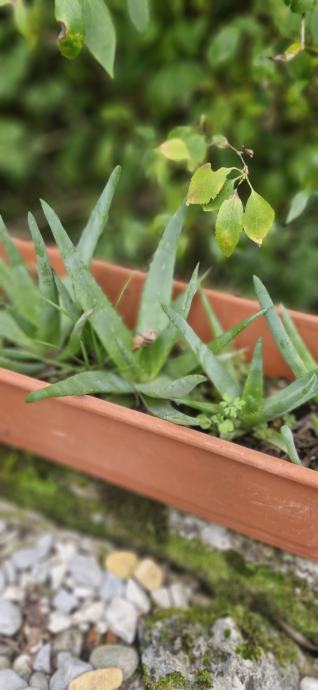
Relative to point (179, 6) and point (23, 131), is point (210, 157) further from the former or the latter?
point (23, 131)

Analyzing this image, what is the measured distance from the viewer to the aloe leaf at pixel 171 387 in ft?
3.53

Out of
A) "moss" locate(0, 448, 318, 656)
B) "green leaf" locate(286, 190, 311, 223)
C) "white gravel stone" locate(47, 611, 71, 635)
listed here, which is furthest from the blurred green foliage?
"white gravel stone" locate(47, 611, 71, 635)

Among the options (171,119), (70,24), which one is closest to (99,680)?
(70,24)

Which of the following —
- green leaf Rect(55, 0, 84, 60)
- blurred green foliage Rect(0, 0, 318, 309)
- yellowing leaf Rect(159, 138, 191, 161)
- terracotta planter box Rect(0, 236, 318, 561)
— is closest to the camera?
green leaf Rect(55, 0, 84, 60)

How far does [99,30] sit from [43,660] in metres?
1.11

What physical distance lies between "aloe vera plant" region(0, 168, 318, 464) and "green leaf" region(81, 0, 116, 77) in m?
0.19

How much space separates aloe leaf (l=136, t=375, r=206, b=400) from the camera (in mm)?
1075

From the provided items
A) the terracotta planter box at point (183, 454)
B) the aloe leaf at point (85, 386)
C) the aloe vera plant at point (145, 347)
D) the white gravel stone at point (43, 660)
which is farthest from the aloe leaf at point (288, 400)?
the white gravel stone at point (43, 660)

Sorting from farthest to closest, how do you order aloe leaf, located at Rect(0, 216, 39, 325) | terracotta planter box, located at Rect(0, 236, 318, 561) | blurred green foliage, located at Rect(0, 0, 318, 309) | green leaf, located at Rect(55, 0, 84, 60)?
blurred green foliage, located at Rect(0, 0, 318, 309), aloe leaf, located at Rect(0, 216, 39, 325), terracotta planter box, located at Rect(0, 236, 318, 561), green leaf, located at Rect(55, 0, 84, 60)

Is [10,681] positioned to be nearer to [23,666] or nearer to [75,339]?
→ [23,666]

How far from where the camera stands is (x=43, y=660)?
1.23 m

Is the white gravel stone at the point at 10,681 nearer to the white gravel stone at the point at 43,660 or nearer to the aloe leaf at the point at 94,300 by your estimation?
the white gravel stone at the point at 43,660

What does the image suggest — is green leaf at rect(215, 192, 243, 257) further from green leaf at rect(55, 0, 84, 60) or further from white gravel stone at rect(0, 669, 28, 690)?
white gravel stone at rect(0, 669, 28, 690)

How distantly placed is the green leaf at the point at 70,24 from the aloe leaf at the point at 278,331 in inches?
18.3
